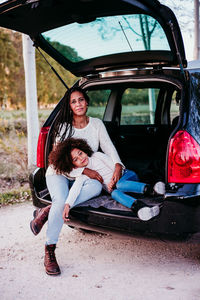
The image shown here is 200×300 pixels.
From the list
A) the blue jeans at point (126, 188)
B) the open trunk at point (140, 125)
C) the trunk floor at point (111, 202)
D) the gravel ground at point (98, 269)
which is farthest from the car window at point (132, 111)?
the trunk floor at point (111, 202)

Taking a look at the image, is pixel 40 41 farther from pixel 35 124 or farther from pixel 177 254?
pixel 35 124

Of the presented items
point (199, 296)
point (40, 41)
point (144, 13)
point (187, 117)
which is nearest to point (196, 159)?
point (187, 117)

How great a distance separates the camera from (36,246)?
382cm

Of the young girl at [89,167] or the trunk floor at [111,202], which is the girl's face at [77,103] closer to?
the young girl at [89,167]

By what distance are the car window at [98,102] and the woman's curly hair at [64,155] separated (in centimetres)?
169

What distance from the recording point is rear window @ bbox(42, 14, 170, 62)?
3121 millimetres

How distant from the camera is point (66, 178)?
351 centimetres

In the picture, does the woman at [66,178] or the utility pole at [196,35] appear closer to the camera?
the woman at [66,178]

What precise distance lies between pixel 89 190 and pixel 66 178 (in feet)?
1.03

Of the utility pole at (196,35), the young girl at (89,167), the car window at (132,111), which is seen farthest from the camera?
the utility pole at (196,35)

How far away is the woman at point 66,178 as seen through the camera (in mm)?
3194

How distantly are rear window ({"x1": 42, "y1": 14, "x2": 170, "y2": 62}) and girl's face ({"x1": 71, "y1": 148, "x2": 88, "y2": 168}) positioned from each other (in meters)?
1.07

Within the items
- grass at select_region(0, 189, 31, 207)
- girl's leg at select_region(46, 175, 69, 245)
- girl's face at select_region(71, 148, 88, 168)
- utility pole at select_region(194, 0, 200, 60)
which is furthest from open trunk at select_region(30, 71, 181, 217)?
utility pole at select_region(194, 0, 200, 60)

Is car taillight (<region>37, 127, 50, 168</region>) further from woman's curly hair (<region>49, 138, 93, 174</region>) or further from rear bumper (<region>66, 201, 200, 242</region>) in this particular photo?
rear bumper (<region>66, 201, 200, 242</region>)
